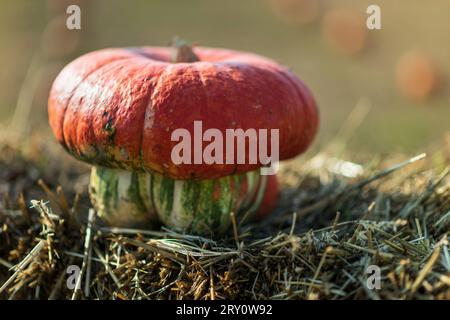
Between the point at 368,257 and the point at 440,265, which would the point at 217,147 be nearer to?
the point at 368,257

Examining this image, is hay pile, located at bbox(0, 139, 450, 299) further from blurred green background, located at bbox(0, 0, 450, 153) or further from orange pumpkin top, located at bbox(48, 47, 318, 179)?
blurred green background, located at bbox(0, 0, 450, 153)

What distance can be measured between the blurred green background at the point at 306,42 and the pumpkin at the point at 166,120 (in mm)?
3320

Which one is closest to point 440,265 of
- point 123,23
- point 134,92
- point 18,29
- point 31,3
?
point 134,92

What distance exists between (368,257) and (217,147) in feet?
2.50

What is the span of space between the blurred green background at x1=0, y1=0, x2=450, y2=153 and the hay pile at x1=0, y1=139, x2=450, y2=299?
2.87 m

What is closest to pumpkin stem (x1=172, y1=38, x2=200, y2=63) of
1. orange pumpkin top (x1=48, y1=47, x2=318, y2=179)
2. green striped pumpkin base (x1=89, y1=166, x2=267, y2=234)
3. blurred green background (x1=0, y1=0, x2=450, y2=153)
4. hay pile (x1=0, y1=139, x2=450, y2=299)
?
orange pumpkin top (x1=48, y1=47, x2=318, y2=179)

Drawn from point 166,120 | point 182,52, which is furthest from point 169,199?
point 182,52

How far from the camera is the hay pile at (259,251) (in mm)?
2188

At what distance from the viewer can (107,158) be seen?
2.50m

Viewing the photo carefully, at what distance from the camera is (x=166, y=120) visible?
7.75 ft

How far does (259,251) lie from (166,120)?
0.68 m

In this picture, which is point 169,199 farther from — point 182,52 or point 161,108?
point 182,52

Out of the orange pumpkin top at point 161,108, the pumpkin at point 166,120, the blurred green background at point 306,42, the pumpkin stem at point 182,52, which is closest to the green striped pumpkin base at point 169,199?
the pumpkin at point 166,120

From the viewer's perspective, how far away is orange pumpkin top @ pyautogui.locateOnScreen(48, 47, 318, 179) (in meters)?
2.38
